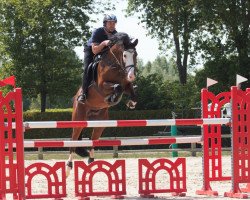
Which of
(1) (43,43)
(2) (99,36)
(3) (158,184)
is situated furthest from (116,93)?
(1) (43,43)

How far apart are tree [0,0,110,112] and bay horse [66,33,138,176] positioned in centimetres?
2407

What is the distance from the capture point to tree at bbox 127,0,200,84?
35781 mm

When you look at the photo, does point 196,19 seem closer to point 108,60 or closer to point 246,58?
point 246,58

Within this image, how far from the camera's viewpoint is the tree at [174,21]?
35781 millimetres

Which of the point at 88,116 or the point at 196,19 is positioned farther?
the point at 196,19

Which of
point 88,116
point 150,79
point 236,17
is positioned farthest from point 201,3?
point 88,116

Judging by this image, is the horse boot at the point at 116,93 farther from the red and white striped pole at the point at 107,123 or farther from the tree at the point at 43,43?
the tree at the point at 43,43

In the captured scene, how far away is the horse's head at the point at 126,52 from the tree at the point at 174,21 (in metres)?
25.2

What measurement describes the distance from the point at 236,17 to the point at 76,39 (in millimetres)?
8428

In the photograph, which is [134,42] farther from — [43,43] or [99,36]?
[43,43]

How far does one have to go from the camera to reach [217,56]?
115 feet

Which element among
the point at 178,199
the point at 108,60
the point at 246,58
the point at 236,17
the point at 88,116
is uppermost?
the point at 236,17

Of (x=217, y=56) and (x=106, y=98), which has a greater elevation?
(x=217, y=56)

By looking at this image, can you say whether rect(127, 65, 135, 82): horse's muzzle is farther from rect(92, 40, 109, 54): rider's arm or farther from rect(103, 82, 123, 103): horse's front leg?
rect(92, 40, 109, 54): rider's arm
